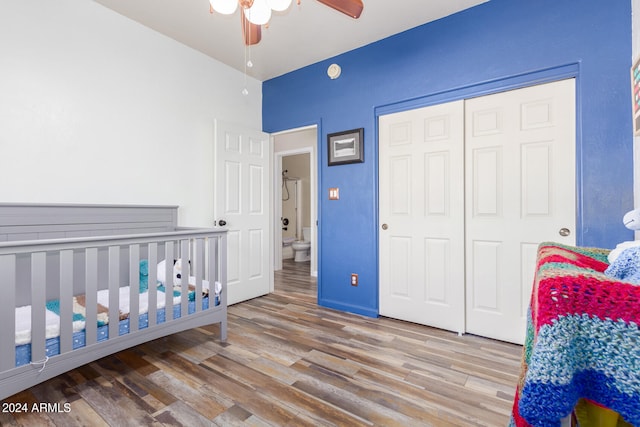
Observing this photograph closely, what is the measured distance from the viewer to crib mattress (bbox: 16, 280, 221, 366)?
1.38m

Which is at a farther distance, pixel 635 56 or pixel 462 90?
pixel 462 90

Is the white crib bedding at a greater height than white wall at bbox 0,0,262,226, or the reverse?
white wall at bbox 0,0,262,226

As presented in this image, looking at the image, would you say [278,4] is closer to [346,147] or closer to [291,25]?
[291,25]

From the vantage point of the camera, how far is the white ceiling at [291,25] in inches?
88.4

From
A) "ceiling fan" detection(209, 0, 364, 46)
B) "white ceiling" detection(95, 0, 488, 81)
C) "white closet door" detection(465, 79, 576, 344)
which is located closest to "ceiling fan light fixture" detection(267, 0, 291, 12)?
"ceiling fan" detection(209, 0, 364, 46)

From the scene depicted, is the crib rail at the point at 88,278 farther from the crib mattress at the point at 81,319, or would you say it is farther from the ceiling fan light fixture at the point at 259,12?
the ceiling fan light fixture at the point at 259,12

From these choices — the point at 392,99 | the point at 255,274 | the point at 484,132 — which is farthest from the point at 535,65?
the point at 255,274

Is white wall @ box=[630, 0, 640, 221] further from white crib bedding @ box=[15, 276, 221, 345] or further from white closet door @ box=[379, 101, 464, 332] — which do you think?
white crib bedding @ box=[15, 276, 221, 345]

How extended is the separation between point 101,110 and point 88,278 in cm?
140

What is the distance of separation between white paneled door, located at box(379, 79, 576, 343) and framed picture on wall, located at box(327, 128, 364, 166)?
0.72ft

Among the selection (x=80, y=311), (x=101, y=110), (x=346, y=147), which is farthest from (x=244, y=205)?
(x=80, y=311)

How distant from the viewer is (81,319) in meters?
1.63

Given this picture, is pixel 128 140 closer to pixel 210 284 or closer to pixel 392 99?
pixel 210 284

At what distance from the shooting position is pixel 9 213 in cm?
183
